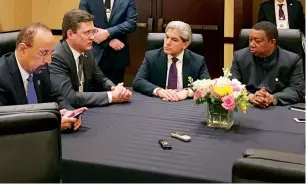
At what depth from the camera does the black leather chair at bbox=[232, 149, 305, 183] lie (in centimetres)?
124

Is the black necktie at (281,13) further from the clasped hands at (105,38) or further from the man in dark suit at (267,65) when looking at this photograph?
the clasped hands at (105,38)

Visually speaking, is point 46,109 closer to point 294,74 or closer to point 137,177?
point 137,177

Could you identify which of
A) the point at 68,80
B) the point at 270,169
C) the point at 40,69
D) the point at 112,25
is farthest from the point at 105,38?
the point at 270,169

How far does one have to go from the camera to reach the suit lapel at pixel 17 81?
2.27 meters

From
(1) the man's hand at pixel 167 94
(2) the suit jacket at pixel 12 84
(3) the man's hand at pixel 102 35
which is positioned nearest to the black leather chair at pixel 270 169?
(2) the suit jacket at pixel 12 84

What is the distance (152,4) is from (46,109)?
375 cm

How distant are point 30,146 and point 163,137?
66cm

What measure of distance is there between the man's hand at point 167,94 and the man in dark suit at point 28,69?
2.61ft

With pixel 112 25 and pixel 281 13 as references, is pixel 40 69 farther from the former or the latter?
pixel 281 13

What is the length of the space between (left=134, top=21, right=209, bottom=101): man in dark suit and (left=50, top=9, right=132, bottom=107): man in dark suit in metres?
0.33

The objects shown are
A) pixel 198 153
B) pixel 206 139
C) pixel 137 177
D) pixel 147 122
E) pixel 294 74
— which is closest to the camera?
pixel 137 177

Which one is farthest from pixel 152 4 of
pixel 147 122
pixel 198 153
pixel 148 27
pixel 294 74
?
pixel 198 153

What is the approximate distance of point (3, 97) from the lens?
220cm

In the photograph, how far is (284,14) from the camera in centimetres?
477
